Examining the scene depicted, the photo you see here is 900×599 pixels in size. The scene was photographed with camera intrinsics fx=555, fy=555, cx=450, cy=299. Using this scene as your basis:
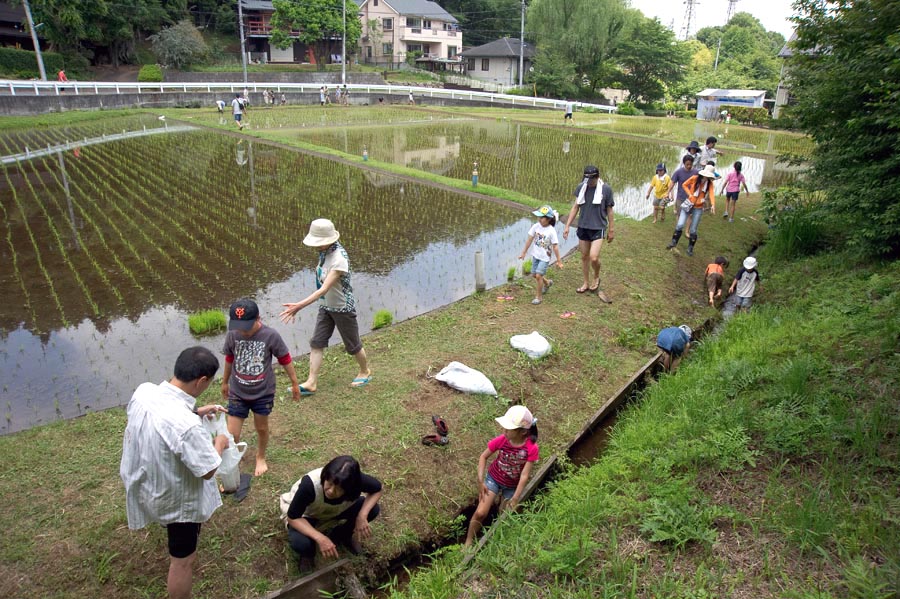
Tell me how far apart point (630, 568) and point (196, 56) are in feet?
150

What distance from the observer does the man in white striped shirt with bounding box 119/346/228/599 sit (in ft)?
9.29

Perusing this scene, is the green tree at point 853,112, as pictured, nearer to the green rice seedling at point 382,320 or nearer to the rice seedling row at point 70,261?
the green rice seedling at point 382,320

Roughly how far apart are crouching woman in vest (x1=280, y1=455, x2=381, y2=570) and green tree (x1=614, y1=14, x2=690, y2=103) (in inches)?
1869

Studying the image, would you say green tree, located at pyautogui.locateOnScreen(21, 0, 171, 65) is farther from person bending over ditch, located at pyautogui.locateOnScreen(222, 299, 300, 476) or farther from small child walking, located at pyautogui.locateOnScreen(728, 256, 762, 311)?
small child walking, located at pyautogui.locateOnScreen(728, 256, 762, 311)

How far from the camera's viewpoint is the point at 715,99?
41.2 m

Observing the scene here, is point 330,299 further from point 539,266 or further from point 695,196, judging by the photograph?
point 695,196

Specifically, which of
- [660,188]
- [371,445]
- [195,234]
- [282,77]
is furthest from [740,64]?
[371,445]

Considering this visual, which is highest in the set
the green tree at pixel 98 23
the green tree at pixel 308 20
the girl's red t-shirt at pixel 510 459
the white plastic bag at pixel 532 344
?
the green tree at pixel 308 20

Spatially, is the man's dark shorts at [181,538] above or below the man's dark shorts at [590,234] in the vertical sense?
below

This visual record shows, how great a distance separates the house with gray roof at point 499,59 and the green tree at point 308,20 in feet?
41.8

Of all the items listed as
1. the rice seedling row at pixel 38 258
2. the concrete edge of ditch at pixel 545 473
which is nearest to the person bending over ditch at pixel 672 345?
the concrete edge of ditch at pixel 545 473

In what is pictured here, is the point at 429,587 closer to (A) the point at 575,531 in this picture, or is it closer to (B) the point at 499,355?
(A) the point at 575,531

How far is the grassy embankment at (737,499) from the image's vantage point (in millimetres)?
3273

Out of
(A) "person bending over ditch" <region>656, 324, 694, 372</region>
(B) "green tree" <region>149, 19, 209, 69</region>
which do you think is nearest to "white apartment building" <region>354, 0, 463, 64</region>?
(B) "green tree" <region>149, 19, 209, 69</region>
